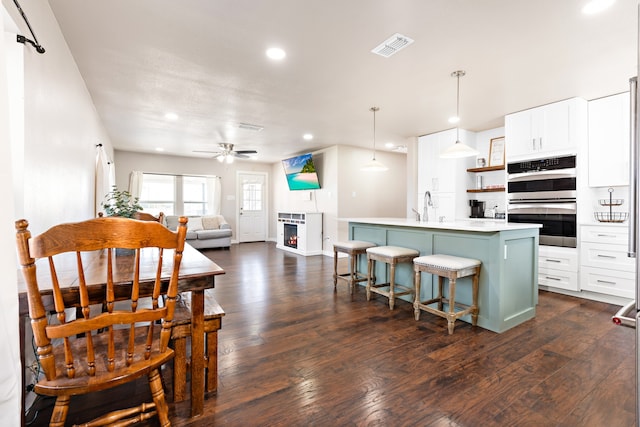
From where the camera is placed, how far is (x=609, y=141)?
3.71m

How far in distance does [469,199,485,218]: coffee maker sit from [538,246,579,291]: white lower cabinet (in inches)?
50.4

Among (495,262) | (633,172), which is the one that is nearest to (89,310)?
(633,172)

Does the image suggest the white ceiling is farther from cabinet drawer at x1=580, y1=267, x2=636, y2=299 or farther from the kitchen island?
cabinet drawer at x1=580, y1=267, x2=636, y2=299

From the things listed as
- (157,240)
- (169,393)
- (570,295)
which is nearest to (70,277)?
(157,240)

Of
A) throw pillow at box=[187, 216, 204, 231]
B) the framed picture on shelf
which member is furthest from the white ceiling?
throw pillow at box=[187, 216, 204, 231]

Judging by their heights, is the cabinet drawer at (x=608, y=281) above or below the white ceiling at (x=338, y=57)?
below

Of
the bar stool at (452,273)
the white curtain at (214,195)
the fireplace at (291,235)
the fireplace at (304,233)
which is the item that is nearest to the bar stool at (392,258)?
the bar stool at (452,273)

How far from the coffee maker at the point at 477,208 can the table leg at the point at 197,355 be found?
16.5 ft

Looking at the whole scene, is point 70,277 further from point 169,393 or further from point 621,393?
point 621,393

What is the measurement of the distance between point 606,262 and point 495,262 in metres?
2.04

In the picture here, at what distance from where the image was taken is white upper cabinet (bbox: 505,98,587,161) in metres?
3.80

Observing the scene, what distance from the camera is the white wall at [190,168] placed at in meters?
7.59

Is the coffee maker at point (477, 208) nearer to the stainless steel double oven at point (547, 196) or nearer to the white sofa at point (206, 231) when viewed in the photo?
the stainless steel double oven at point (547, 196)

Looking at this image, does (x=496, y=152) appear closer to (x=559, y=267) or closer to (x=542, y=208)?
(x=542, y=208)
